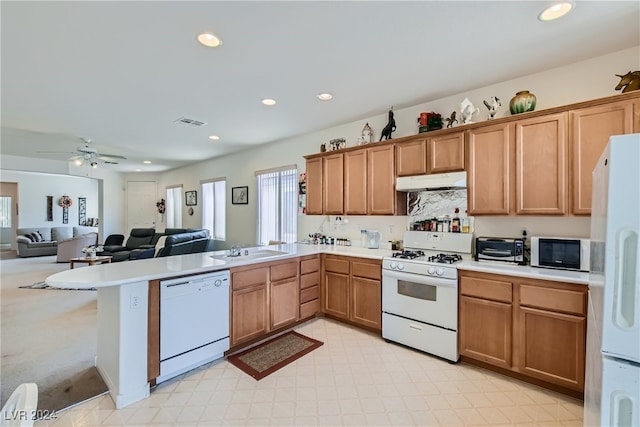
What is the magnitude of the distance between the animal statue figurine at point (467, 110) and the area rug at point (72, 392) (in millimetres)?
4044

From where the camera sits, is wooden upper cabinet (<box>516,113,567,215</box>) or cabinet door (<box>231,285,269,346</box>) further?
cabinet door (<box>231,285,269,346</box>)

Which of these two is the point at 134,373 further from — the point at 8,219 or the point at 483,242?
the point at 8,219

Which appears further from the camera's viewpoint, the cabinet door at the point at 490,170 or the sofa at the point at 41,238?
the sofa at the point at 41,238

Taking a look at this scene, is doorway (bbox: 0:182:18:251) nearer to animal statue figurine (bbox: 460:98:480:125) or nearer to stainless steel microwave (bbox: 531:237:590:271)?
animal statue figurine (bbox: 460:98:480:125)

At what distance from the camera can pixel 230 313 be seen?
279cm

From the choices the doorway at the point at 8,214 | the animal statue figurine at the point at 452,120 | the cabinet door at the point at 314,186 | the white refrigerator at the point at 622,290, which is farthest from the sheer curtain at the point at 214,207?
the doorway at the point at 8,214

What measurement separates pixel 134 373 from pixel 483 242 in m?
3.20

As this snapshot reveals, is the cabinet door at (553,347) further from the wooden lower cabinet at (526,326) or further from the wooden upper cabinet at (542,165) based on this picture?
the wooden upper cabinet at (542,165)

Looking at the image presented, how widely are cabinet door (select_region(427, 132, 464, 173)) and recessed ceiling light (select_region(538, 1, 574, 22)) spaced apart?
3.63 ft

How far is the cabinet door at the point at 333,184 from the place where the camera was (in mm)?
3963

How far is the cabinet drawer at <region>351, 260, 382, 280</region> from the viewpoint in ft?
10.6

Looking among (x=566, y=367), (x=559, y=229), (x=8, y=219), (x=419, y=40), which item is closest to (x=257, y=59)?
(x=419, y=40)

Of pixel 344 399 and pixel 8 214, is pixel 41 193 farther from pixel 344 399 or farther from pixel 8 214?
pixel 344 399

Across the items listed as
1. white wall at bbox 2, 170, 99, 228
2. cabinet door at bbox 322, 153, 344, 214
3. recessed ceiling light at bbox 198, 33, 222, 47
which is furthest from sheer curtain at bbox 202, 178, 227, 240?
white wall at bbox 2, 170, 99, 228
